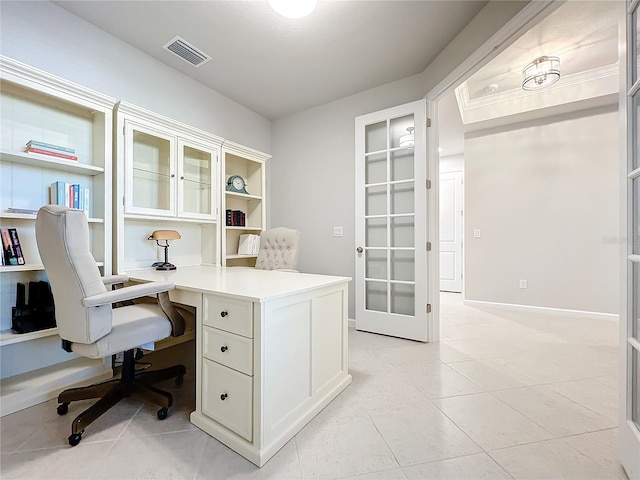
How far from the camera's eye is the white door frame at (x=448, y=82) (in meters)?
1.63

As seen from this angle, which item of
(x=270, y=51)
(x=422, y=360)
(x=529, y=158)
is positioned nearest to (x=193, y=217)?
(x=270, y=51)

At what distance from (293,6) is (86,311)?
2023 millimetres

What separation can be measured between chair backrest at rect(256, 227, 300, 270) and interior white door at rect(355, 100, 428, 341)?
769 mm

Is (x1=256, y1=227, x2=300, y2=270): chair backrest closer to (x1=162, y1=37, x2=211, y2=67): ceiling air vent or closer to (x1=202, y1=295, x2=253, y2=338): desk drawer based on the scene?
(x1=202, y1=295, x2=253, y2=338): desk drawer

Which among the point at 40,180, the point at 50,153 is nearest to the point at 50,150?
the point at 50,153

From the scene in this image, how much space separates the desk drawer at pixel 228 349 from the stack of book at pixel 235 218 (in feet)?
6.07

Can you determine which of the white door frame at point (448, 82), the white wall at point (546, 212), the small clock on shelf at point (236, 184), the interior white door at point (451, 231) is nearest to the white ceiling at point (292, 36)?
the white door frame at point (448, 82)

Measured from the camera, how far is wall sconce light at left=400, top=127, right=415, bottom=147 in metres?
2.83

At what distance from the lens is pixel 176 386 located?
1.89m

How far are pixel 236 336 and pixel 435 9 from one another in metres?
2.56

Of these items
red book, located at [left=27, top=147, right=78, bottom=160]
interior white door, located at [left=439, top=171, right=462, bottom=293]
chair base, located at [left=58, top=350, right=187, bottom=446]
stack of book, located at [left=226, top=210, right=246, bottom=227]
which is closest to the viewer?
chair base, located at [left=58, top=350, right=187, bottom=446]

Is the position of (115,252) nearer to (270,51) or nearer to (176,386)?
(176,386)

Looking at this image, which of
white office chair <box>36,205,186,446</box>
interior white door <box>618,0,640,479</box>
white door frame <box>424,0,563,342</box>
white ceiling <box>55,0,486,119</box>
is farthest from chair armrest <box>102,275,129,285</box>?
interior white door <box>618,0,640,479</box>

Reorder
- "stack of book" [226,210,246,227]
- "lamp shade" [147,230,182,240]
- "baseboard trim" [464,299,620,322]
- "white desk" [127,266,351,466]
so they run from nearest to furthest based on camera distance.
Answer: "white desk" [127,266,351,466]
"lamp shade" [147,230,182,240]
"stack of book" [226,210,246,227]
"baseboard trim" [464,299,620,322]
